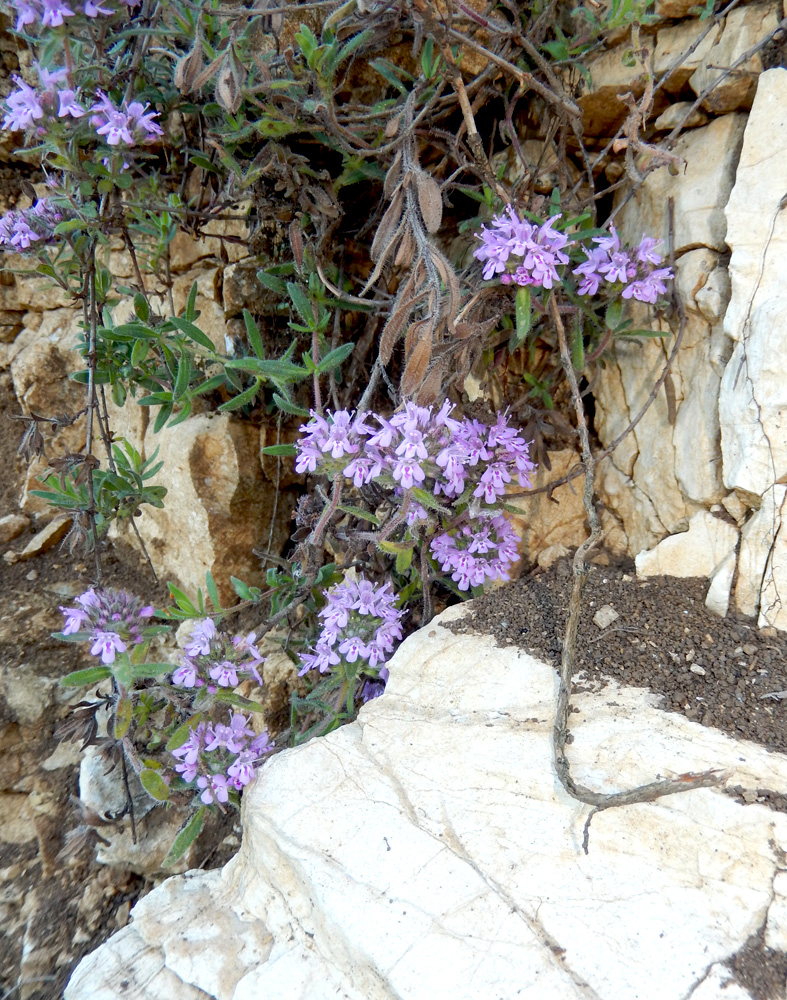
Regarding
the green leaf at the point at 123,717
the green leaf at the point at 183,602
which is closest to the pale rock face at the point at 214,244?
the green leaf at the point at 183,602

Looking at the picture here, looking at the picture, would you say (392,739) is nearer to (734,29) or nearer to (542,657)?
(542,657)

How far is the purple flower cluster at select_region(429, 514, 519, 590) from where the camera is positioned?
2162 millimetres

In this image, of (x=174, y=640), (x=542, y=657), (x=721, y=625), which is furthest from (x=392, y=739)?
(x=174, y=640)

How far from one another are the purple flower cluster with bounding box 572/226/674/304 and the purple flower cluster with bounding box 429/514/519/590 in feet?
2.56

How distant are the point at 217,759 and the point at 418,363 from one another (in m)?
1.26

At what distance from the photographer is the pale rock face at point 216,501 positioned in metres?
2.77

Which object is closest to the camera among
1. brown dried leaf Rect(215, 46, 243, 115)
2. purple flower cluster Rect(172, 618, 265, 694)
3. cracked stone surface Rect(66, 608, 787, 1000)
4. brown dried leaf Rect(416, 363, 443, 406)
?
cracked stone surface Rect(66, 608, 787, 1000)

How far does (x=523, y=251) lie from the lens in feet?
6.48

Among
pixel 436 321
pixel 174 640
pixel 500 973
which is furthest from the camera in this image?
pixel 174 640

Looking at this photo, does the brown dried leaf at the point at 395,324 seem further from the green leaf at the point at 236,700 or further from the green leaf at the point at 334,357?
the green leaf at the point at 236,700

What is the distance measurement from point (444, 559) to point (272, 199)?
4.42 ft

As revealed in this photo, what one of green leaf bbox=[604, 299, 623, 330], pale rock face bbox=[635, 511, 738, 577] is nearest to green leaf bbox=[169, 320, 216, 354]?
green leaf bbox=[604, 299, 623, 330]

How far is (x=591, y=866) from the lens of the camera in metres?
1.45

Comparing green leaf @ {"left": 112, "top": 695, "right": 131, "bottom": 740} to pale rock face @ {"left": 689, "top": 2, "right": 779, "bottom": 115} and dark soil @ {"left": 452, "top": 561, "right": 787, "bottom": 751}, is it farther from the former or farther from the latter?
pale rock face @ {"left": 689, "top": 2, "right": 779, "bottom": 115}
